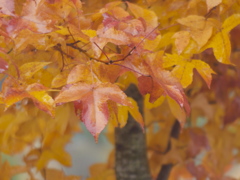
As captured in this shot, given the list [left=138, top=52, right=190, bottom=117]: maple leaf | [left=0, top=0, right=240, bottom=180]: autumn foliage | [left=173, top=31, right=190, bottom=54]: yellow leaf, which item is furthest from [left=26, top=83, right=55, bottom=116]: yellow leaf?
[left=173, top=31, right=190, bottom=54]: yellow leaf

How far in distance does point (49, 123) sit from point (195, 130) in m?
0.57

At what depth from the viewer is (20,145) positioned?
154 centimetres

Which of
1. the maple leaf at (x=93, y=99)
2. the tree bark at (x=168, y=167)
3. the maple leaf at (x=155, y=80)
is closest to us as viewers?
the maple leaf at (x=93, y=99)

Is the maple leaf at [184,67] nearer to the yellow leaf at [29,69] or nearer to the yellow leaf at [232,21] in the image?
the yellow leaf at [232,21]

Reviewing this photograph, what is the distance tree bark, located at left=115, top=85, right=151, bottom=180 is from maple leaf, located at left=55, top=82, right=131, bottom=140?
672mm

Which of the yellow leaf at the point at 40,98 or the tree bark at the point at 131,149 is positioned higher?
the yellow leaf at the point at 40,98

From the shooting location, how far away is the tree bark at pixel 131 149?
1198mm

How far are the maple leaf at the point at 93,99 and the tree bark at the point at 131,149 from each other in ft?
2.21

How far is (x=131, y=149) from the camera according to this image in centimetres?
121

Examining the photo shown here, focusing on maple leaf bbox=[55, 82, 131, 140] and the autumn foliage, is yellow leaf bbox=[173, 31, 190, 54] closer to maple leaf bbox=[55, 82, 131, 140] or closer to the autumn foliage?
the autumn foliage

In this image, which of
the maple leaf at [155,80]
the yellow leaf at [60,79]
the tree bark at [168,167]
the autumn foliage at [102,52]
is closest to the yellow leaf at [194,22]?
the autumn foliage at [102,52]

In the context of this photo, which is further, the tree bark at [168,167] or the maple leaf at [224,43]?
the tree bark at [168,167]

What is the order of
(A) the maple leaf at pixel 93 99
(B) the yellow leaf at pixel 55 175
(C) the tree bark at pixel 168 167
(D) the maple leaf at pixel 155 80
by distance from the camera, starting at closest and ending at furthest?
(A) the maple leaf at pixel 93 99 < (D) the maple leaf at pixel 155 80 < (B) the yellow leaf at pixel 55 175 < (C) the tree bark at pixel 168 167

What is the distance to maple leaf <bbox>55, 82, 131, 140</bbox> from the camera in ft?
1.67
